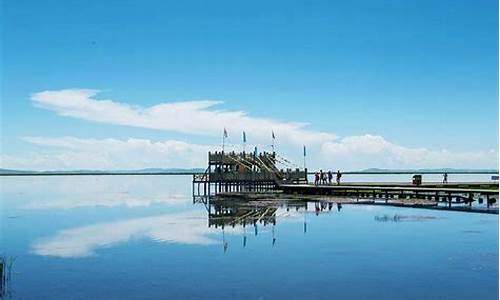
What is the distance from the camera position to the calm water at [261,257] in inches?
787

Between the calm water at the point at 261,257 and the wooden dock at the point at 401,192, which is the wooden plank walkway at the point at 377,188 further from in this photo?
the calm water at the point at 261,257

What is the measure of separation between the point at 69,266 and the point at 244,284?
8149 mm

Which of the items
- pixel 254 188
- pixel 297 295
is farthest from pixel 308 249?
pixel 254 188

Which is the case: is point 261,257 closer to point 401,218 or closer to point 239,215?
point 401,218

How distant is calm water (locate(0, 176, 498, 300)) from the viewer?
65.6 ft

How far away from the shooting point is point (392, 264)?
79.5 feet

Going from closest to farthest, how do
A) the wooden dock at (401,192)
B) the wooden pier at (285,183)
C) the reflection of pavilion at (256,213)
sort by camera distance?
the reflection of pavilion at (256,213) → the wooden dock at (401,192) → the wooden pier at (285,183)

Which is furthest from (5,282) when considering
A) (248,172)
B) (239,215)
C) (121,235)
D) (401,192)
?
(248,172)

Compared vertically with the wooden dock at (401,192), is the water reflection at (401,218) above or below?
below

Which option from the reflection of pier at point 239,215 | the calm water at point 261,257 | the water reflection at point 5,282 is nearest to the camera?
the calm water at point 261,257

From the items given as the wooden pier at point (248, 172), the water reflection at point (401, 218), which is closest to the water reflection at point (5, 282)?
the water reflection at point (401, 218)

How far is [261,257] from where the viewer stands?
26.2 metres

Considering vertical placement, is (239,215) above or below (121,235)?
above

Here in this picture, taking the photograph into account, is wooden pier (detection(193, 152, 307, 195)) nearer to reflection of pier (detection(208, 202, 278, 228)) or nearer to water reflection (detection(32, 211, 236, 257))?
reflection of pier (detection(208, 202, 278, 228))
